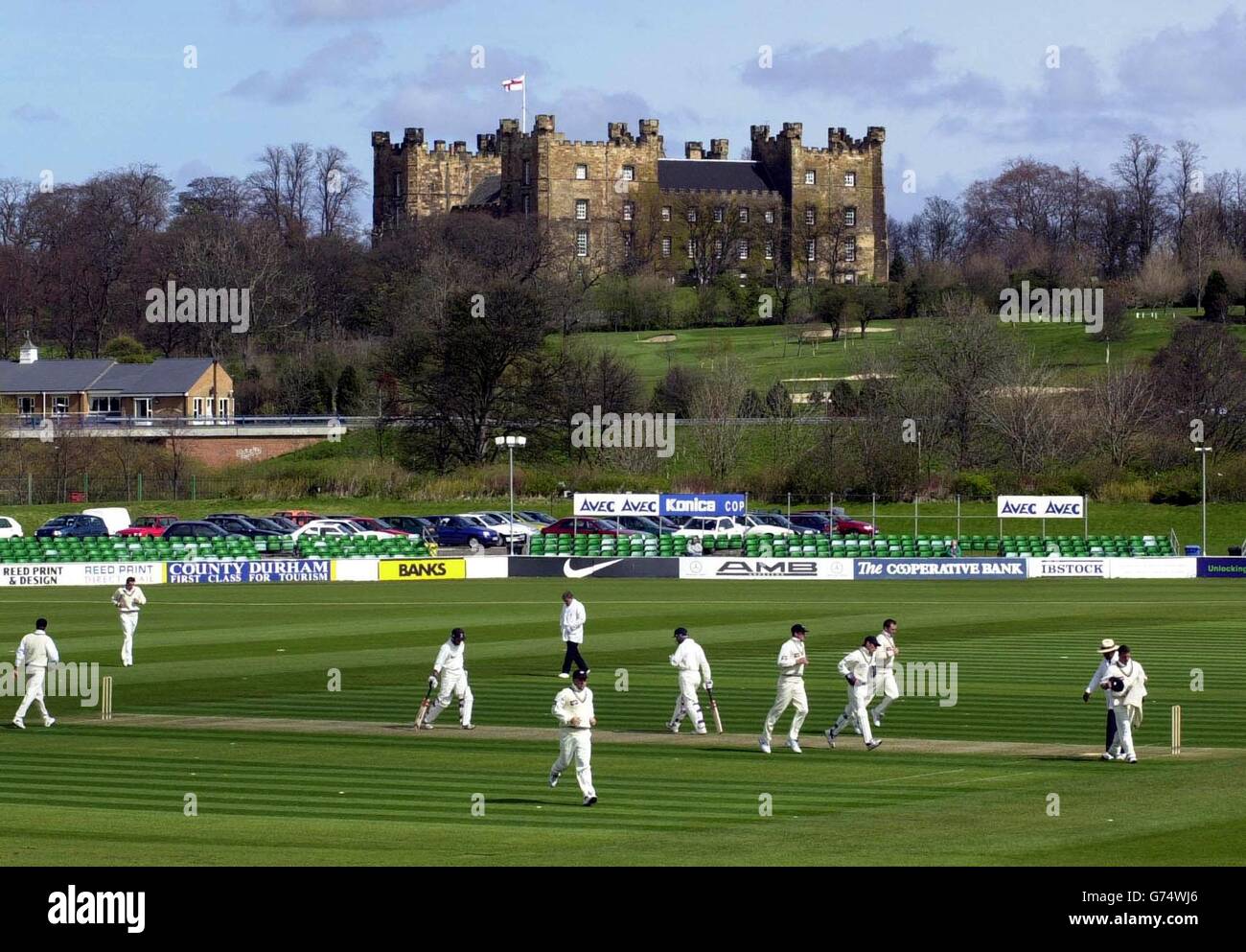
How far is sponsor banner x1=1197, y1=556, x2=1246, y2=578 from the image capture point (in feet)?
238

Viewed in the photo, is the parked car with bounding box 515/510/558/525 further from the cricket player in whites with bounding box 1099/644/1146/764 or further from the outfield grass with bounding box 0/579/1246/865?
the cricket player in whites with bounding box 1099/644/1146/764

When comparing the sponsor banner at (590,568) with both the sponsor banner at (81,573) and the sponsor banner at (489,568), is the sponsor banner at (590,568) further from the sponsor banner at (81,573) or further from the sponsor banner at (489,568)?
the sponsor banner at (81,573)

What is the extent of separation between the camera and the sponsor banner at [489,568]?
74.7 m

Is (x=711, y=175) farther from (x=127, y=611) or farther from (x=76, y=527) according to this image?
(x=127, y=611)

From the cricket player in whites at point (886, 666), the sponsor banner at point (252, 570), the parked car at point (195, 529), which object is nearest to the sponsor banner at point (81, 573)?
the sponsor banner at point (252, 570)

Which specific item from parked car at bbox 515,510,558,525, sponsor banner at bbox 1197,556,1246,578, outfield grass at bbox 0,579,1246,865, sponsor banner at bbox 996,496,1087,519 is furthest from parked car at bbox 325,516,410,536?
sponsor banner at bbox 1197,556,1246,578

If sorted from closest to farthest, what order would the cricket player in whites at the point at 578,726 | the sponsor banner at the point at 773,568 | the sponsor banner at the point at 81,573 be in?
the cricket player in whites at the point at 578,726 → the sponsor banner at the point at 81,573 → the sponsor banner at the point at 773,568

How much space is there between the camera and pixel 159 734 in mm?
30641

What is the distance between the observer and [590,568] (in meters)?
75.1

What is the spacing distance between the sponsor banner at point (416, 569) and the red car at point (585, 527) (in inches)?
225

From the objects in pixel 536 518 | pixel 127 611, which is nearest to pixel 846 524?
pixel 536 518

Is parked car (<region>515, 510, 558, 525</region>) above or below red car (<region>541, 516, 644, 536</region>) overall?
above

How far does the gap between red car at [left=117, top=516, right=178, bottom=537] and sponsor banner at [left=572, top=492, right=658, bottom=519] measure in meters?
17.6

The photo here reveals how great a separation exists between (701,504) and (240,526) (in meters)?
19.2
